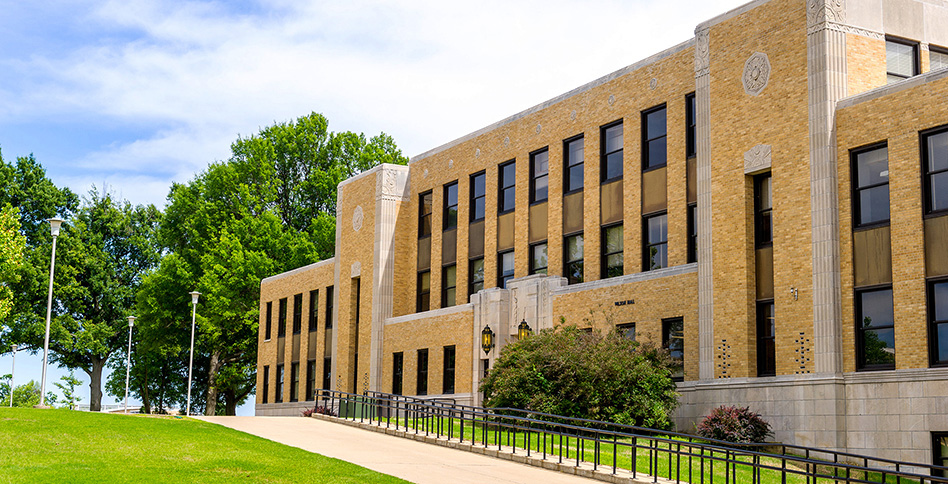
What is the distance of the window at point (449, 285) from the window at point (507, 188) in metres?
3.60

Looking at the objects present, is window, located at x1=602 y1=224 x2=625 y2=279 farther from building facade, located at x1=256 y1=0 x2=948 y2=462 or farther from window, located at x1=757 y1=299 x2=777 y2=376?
window, located at x1=757 y1=299 x2=777 y2=376

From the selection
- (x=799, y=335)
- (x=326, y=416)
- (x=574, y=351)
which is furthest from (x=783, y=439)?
(x=326, y=416)

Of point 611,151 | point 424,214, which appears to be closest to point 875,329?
point 611,151

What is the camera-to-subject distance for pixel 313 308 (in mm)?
51500

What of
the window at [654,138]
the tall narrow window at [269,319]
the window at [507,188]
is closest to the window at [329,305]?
the tall narrow window at [269,319]

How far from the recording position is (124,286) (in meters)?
73.0

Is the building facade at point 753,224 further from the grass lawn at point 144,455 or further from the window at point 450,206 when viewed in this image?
the grass lawn at point 144,455

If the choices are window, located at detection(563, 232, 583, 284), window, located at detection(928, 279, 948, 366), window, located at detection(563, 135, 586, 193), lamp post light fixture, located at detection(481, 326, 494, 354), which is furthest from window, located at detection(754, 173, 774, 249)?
lamp post light fixture, located at detection(481, 326, 494, 354)

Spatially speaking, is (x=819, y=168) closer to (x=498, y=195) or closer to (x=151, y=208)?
(x=498, y=195)

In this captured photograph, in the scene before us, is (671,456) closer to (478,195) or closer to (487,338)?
(487,338)

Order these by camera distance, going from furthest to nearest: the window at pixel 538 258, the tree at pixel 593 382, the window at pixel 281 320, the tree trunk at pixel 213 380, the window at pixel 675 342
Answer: the tree trunk at pixel 213 380, the window at pixel 281 320, the window at pixel 538 258, the window at pixel 675 342, the tree at pixel 593 382

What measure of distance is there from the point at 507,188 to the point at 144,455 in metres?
21.3

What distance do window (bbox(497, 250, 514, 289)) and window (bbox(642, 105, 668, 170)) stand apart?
25.2 feet

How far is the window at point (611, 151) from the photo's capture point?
3397cm
